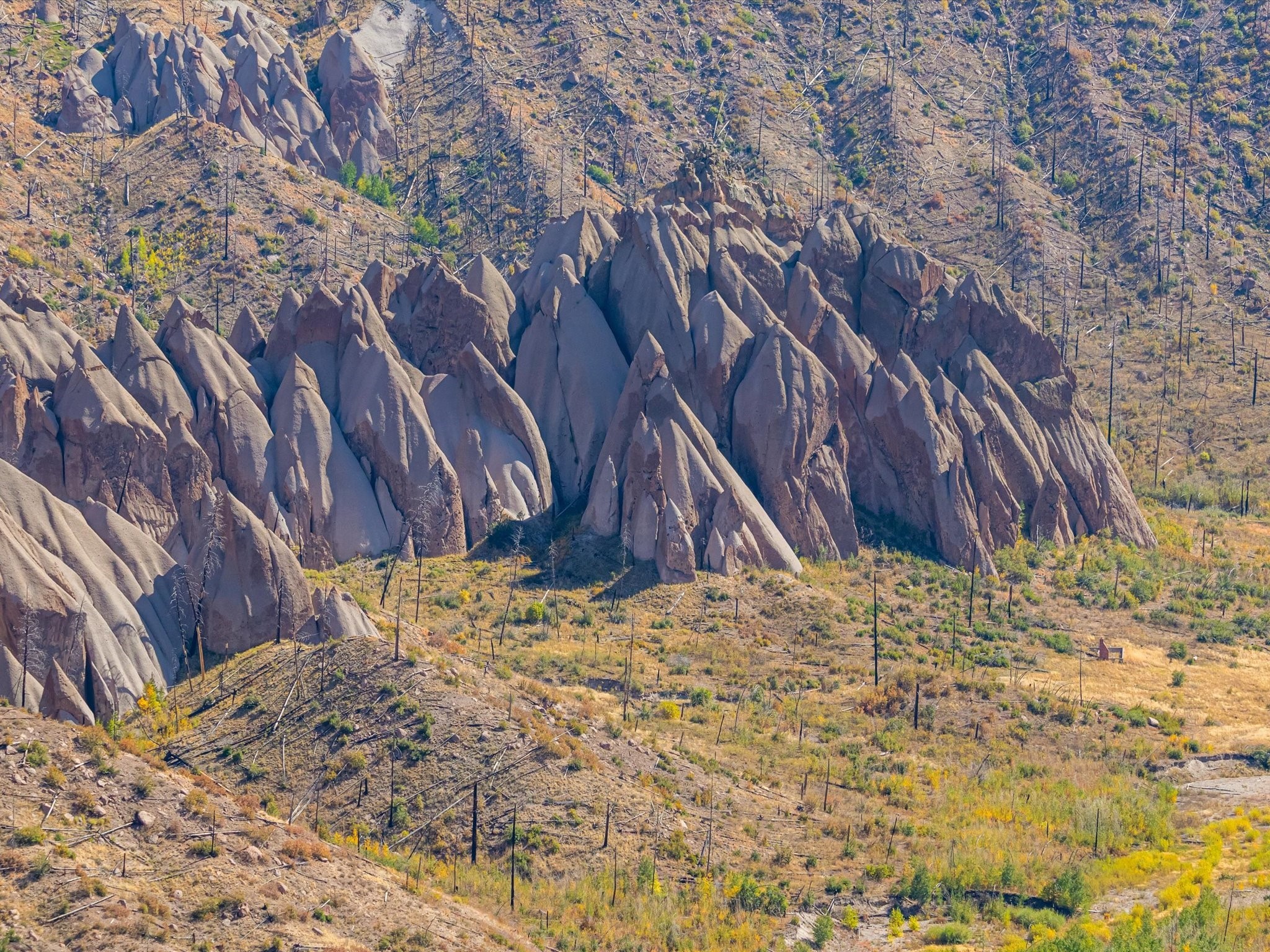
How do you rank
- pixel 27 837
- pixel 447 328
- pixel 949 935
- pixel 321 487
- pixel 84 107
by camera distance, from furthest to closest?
pixel 84 107
pixel 447 328
pixel 321 487
pixel 949 935
pixel 27 837

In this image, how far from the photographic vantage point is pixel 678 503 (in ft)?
255

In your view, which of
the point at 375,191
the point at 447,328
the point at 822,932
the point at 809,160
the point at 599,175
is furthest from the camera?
the point at 809,160

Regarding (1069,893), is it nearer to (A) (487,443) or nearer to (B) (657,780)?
(B) (657,780)

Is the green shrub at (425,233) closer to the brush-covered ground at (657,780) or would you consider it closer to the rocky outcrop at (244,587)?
the brush-covered ground at (657,780)

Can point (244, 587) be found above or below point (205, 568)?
below

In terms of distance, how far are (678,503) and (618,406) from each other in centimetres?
749

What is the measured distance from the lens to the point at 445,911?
147ft

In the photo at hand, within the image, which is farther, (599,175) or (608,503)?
(599,175)

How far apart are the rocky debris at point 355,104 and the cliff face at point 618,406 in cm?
4860

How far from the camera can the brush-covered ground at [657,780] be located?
4425 centimetres

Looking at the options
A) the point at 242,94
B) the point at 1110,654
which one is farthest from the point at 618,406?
the point at 242,94

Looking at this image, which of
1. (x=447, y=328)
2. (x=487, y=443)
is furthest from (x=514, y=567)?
(x=447, y=328)

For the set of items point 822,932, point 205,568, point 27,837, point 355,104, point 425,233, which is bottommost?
point 822,932

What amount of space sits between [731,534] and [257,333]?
1015 inches
